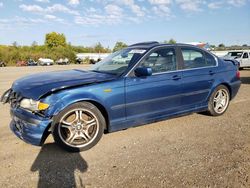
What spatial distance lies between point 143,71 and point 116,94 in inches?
24.3

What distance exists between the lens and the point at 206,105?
5.82 metres

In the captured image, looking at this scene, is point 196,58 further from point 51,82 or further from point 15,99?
point 15,99

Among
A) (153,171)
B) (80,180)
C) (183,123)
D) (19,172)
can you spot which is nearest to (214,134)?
(183,123)

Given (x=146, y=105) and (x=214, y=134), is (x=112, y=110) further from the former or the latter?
(x=214, y=134)

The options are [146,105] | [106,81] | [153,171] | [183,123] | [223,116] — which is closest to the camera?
[153,171]

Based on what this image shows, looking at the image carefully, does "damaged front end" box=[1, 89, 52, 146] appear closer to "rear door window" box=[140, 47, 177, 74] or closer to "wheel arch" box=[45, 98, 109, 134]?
"wheel arch" box=[45, 98, 109, 134]

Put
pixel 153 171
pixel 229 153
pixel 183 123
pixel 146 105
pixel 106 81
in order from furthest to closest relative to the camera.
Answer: pixel 183 123, pixel 146 105, pixel 106 81, pixel 229 153, pixel 153 171

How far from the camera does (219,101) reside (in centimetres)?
611

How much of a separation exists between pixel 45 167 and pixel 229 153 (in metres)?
2.68

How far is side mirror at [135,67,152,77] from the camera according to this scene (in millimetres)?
4578

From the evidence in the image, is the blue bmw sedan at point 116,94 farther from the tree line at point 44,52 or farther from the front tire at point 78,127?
the tree line at point 44,52

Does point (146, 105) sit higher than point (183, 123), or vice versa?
point (146, 105)

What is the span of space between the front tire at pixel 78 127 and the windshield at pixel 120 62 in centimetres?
92

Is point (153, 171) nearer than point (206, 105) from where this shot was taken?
Yes
